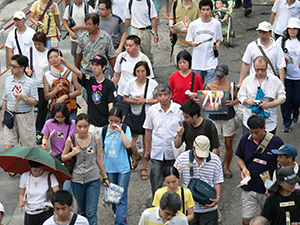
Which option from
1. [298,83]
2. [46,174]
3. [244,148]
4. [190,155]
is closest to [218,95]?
[244,148]

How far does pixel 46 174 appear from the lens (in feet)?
20.5

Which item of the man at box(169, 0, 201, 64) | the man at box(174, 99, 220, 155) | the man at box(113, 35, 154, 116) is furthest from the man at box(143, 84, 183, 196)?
the man at box(169, 0, 201, 64)

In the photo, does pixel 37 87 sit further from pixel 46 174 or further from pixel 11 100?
pixel 46 174

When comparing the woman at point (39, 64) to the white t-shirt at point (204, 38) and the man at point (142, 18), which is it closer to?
the man at point (142, 18)

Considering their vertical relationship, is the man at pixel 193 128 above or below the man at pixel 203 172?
above

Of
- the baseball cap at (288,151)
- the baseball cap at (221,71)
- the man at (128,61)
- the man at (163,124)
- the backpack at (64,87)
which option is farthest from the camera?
the man at (128,61)

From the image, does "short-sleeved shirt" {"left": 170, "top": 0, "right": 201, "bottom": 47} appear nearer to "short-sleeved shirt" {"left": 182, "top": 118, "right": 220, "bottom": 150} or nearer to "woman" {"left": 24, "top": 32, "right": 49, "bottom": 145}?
"woman" {"left": 24, "top": 32, "right": 49, "bottom": 145}

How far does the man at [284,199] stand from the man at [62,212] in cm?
232

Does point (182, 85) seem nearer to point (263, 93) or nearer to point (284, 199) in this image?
point (263, 93)

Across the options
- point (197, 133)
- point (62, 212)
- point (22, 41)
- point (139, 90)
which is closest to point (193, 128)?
point (197, 133)

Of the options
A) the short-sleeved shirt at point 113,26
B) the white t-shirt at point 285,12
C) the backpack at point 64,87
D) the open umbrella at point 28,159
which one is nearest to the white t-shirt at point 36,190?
the open umbrella at point 28,159

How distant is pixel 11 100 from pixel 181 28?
13.4ft

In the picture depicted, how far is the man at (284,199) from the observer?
5443 mm

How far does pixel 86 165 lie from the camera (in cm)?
664
